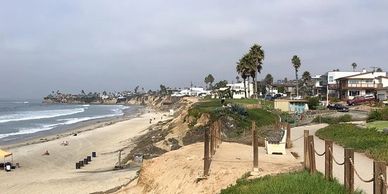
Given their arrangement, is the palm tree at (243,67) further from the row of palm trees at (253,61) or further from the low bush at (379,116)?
the low bush at (379,116)

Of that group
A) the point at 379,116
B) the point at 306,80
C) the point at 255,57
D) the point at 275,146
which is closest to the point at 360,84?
the point at 255,57

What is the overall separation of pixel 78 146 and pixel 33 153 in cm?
679

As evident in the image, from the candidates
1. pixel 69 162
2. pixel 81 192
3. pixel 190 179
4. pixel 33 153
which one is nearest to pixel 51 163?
pixel 69 162

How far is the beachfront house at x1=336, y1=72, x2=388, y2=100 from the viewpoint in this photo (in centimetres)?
7781

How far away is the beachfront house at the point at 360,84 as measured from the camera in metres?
77.8

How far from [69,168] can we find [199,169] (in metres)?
23.9

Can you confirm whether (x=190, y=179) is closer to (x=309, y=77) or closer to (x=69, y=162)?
(x=69, y=162)

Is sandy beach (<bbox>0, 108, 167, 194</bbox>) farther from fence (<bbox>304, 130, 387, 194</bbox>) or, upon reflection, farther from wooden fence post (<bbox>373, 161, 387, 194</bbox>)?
wooden fence post (<bbox>373, 161, 387, 194</bbox>)

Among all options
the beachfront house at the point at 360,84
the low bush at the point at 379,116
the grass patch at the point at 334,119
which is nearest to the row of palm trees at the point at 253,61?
the beachfront house at the point at 360,84

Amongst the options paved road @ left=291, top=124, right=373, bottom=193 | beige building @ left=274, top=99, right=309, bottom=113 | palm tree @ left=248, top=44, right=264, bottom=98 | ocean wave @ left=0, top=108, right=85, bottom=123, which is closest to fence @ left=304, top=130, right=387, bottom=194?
paved road @ left=291, top=124, right=373, bottom=193

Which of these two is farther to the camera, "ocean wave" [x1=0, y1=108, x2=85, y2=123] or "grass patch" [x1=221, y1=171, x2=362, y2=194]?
"ocean wave" [x1=0, y1=108, x2=85, y2=123]

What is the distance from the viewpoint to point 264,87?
140 metres

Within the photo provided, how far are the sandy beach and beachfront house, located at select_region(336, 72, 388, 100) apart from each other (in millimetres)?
36545

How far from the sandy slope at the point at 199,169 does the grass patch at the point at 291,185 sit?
5.29 feet
